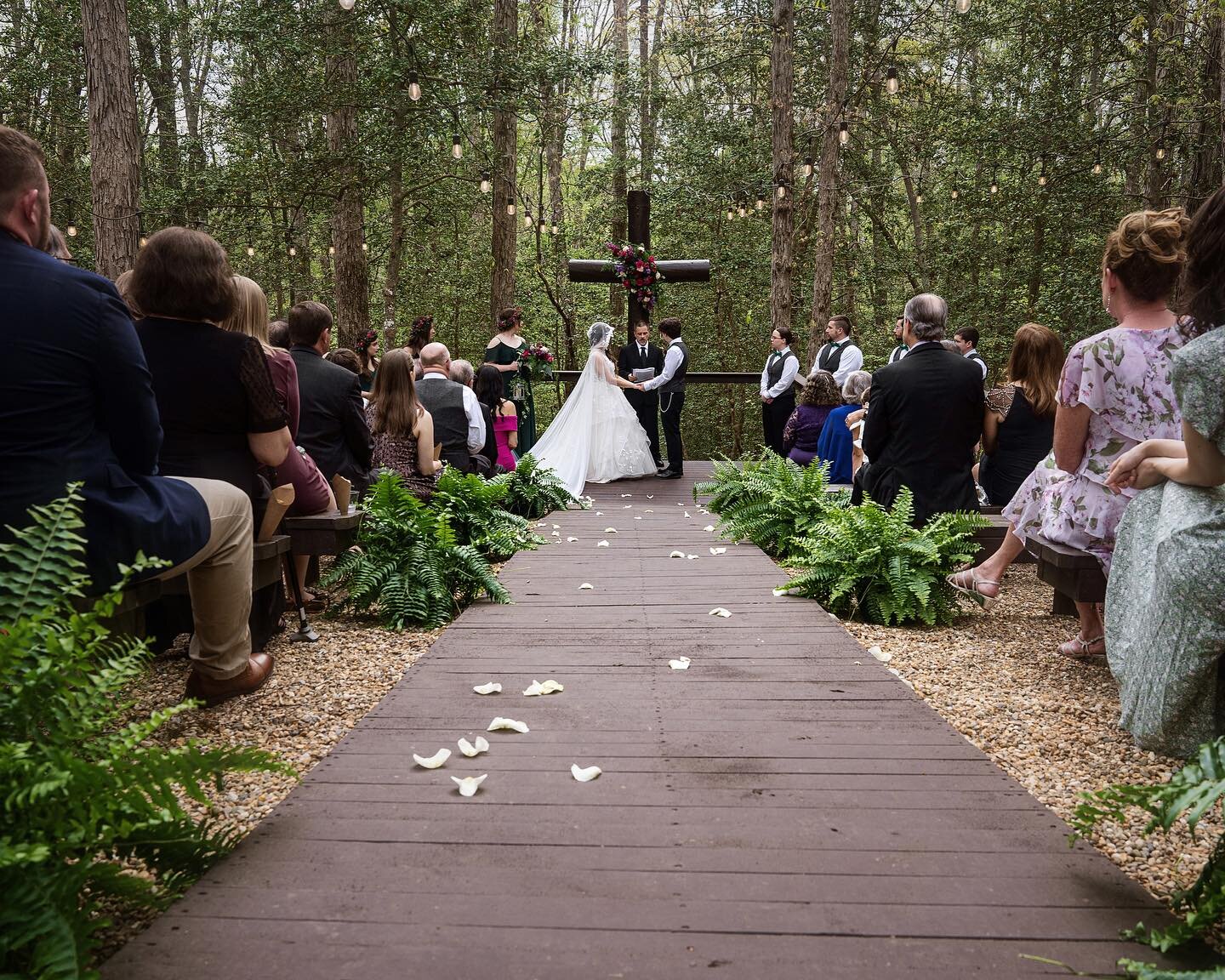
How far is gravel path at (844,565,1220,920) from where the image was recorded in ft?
8.99

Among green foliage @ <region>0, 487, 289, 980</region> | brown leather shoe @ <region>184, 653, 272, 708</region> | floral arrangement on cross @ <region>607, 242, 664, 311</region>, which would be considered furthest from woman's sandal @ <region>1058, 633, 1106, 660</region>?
floral arrangement on cross @ <region>607, 242, 664, 311</region>

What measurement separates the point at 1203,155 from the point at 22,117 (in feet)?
62.6

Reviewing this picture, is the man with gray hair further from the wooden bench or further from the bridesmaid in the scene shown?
the bridesmaid

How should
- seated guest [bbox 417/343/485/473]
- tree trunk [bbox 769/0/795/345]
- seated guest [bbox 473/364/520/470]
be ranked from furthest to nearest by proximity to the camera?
tree trunk [bbox 769/0/795/345]
seated guest [bbox 473/364/520/470]
seated guest [bbox 417/343/485/473]

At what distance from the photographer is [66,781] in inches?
73.0

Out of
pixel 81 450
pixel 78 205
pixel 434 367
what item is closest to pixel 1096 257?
pixel 434 367

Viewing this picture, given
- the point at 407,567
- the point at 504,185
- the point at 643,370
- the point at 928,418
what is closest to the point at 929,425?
the point at 928,418

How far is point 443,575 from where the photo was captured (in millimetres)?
5586

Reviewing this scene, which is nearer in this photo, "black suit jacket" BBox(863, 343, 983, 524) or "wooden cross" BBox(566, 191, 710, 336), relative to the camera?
"black suit jacket" BBox(863, 343, 983, 524)

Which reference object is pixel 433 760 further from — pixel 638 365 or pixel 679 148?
pixel 679 148

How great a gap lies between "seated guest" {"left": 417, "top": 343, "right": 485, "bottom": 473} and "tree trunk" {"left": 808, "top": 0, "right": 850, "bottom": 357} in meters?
9.05

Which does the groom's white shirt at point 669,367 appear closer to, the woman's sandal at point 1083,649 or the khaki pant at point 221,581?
the woman's sandal at point 1083,649

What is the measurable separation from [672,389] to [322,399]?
26.6 feet

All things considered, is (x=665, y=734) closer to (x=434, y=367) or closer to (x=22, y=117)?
(x=434, y=367)
